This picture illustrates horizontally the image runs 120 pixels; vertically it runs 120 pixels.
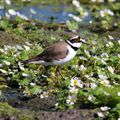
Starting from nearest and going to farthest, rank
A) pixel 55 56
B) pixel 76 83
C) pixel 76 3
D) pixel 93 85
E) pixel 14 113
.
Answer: pixel 14 113, pixel 93 85, pixel 76 83, pixel 55 56, pixel 76 3

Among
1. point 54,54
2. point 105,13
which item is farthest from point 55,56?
point 105,13

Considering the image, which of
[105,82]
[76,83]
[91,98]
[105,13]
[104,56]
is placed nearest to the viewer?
[91,98]

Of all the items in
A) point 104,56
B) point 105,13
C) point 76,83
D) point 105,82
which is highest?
point 76,83

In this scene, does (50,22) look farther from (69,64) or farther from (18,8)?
(69,64)

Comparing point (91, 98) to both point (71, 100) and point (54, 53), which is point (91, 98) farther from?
point (54, 53)

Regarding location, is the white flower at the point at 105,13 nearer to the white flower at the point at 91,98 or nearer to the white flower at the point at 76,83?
the white flower at the point at 76,83

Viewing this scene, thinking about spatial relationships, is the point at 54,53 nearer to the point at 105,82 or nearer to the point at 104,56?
the point at 105,82

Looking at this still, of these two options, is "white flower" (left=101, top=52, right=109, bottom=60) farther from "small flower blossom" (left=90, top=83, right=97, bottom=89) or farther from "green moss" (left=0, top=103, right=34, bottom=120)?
"green moss" (left=0, top=103, right=34, bottom=120)

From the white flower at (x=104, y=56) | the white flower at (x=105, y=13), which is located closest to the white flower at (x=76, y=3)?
the white flower at (x=105, y=13)

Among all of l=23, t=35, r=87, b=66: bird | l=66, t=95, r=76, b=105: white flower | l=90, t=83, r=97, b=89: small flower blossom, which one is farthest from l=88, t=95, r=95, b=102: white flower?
l=23, t=35, r=87, b=66: bird

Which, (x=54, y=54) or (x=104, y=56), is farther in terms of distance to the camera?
(x=104, y=56)

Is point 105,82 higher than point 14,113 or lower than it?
lower
